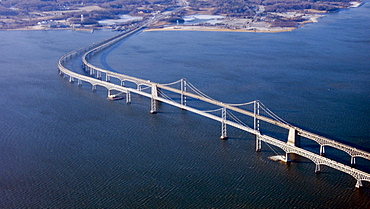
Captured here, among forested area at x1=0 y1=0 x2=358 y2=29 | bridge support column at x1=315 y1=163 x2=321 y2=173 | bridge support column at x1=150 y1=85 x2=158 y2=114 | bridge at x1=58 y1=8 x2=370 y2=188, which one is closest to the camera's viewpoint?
bridge at x1=58 y1=8 x2=370 y2=188

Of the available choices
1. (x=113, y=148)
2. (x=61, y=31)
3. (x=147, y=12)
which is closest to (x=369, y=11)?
(x=147, y=12)

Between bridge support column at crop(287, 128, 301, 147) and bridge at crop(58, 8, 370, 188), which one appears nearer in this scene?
bridge at crop(58, 8, 370, 188)

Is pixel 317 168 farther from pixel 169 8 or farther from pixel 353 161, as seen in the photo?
pixel 169 8

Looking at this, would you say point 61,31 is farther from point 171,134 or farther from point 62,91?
point 171,134

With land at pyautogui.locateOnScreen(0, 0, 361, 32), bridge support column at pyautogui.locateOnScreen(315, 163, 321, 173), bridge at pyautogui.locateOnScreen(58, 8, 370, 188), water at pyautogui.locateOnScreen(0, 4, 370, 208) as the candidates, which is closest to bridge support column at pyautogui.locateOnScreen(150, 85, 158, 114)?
bridge at pyautogui.locateOnScreen(58, 8, 370, 188)

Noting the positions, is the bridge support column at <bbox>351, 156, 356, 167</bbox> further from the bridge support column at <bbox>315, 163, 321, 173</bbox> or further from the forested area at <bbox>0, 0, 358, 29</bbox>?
the forested area at <bbox>0, 0, 358, 29</bbox>
